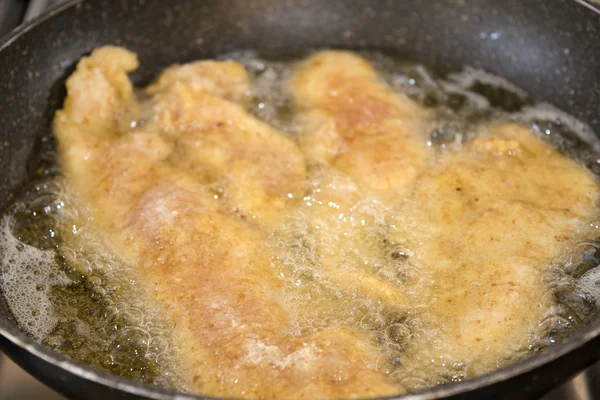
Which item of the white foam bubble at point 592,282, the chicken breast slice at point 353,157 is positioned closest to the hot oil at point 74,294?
the chicken breast slice at point 353,157

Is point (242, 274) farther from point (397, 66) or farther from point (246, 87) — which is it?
point (397, 66)

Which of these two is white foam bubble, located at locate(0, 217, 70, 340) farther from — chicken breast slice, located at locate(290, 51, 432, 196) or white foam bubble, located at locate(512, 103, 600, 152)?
white foam bubble, located at locate(512, 103, 600, 152)

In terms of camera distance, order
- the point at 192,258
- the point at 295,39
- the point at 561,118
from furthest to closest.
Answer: the point at 295,39, the point at 561,118, the point at 192,258

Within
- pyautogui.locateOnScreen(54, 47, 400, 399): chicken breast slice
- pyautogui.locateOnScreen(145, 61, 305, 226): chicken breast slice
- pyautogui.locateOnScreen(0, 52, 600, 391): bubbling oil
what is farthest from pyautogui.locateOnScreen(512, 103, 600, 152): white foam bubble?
pyautogui.locateOnScreen(54, 47, 400, 399): chicken breast slice

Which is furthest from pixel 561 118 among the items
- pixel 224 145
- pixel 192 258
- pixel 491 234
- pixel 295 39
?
pixel 192 258

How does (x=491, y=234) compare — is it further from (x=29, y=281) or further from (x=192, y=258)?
(x=29, y=281)

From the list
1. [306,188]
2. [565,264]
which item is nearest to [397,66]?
[306,188]

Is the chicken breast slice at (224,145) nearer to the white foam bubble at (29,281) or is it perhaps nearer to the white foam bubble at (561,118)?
the white foam bubble at (29,281)
